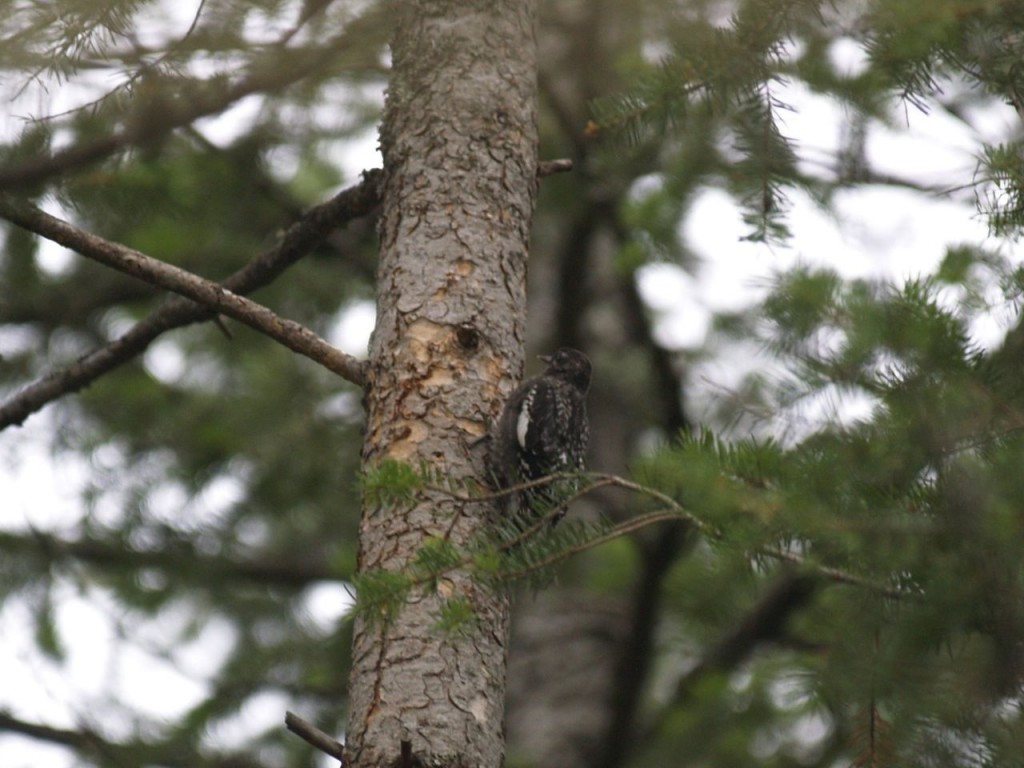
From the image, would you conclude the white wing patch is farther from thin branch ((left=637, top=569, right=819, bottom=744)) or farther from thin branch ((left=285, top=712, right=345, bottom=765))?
thin branch ((left=637, top=569, right=819, bottom=744))

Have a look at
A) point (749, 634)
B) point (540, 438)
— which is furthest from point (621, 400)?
point (540, 438)

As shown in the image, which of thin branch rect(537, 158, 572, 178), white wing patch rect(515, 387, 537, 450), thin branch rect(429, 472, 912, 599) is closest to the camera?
thin branch rect(429, 472, 912, 599)

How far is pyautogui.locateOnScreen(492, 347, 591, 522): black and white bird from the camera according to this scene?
10.2 feet

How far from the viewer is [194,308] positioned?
344cm

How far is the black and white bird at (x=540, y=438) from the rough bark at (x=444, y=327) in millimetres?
123

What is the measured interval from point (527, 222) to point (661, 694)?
650 cm

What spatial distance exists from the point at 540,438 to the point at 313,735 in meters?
1.37

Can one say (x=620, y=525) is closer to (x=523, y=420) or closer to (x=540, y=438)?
(x=523, y=420)

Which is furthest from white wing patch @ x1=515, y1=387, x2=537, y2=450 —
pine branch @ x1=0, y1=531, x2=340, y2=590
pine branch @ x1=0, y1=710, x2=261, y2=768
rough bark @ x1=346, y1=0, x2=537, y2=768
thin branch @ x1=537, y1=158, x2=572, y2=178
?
pine branch @ x1=0, y1=531, x2=340, y2=590

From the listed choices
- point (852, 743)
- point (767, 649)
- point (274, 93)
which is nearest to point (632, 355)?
point (767, 649)

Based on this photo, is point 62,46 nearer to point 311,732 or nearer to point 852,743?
point 311,732

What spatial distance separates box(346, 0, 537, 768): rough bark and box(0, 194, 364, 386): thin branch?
0.12 m

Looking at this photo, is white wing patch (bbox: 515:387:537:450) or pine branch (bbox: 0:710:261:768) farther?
pine branch (bbox: 0:710:261:768)

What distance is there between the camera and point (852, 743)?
2.69 metres
